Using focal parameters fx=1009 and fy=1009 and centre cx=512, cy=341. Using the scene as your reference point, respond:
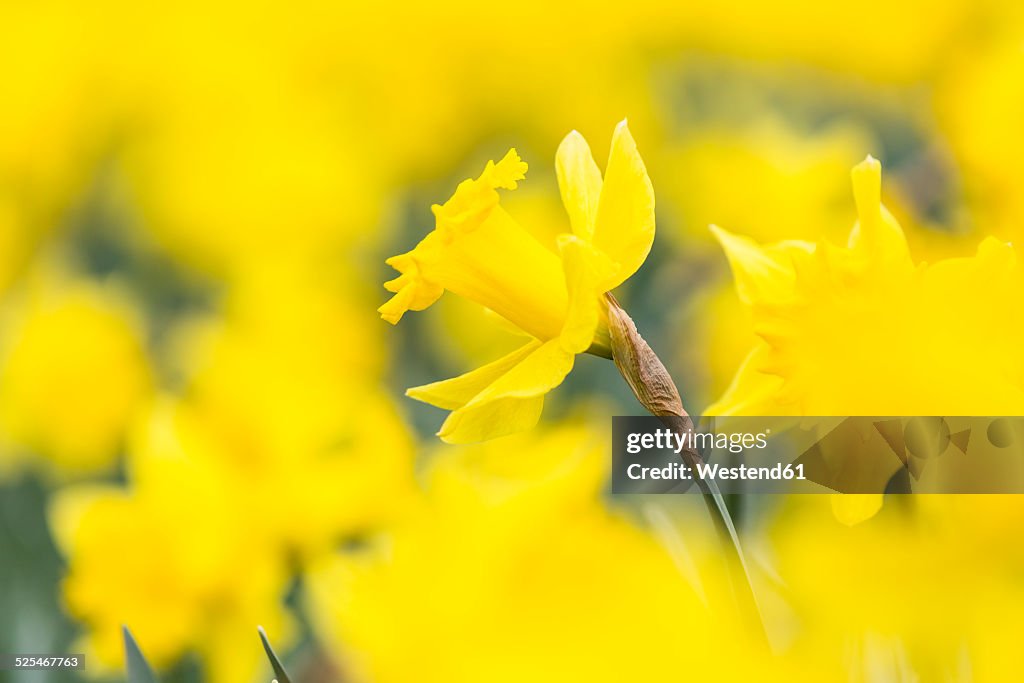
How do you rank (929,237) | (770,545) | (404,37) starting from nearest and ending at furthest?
(770,545), (929,237), (404,37)

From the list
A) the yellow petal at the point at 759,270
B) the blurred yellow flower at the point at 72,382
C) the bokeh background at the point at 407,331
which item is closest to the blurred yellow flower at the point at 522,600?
the bokeh background at the point at 407,331

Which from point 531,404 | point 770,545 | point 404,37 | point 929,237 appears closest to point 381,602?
point 531,404

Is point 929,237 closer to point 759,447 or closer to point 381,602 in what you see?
point 759,447

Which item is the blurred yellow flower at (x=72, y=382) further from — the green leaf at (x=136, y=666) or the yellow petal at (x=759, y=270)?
the yellow petal at (x=759, y=270)

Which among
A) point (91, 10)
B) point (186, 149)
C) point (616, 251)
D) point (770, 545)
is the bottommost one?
point (770, 545)

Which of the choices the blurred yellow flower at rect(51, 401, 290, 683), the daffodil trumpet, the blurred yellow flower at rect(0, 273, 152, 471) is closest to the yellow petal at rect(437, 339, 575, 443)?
the daffodil trumpet
